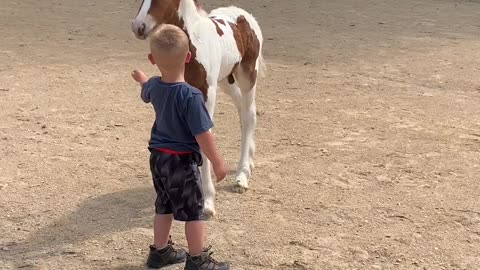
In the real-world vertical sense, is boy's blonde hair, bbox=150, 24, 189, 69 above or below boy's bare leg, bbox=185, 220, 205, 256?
above

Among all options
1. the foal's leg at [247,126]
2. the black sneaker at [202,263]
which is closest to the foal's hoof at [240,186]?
the foal's leg at [247,126]

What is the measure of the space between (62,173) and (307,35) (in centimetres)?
661

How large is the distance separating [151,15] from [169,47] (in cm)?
88

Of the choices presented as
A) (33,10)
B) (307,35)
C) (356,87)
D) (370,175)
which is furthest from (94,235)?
(33,10)

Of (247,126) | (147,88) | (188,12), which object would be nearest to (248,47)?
(247,126)

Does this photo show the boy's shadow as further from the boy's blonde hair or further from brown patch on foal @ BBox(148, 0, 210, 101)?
the boy's blonde hair

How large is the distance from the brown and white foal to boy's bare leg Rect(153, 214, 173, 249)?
2.40 feet

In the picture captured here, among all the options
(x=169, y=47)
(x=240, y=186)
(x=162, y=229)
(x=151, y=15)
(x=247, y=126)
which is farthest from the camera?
(x=247, y=126)

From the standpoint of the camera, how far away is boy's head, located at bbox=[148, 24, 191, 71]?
334 centimetres

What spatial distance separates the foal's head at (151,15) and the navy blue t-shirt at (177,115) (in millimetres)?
661

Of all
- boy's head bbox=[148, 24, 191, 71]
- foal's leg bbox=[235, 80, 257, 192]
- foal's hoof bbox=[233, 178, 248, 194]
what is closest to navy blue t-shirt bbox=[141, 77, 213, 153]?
boy's head bbox=[148, 24, 191, 71]

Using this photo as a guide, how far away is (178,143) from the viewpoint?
11.4 feet

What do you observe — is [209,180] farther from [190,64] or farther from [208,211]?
[190,64]

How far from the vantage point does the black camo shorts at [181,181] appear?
3.48 metres
